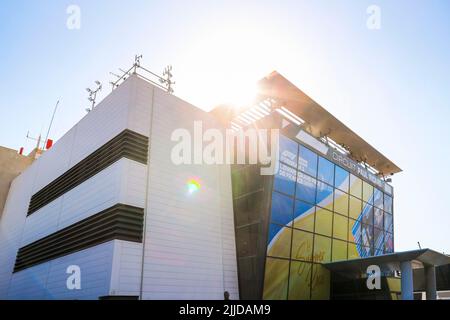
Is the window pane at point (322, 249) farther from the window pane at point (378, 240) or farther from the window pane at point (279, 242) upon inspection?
the window pane at point (378, 240)

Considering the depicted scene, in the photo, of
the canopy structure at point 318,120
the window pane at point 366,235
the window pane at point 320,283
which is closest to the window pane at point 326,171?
the canopy structure at point 318,120

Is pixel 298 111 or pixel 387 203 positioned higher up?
pixel 298 111

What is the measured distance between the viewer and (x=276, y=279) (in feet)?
66.0

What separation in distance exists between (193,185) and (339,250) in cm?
1207

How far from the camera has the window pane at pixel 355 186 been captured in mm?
27447

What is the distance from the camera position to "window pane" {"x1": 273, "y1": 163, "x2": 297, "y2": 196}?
21.1 m

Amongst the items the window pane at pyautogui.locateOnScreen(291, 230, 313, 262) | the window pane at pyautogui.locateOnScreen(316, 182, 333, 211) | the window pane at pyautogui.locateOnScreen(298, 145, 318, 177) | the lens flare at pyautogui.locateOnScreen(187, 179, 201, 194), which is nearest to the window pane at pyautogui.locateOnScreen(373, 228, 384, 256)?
the window pane at pyautogui.locateOnScreen(316, 182, 333, 211)

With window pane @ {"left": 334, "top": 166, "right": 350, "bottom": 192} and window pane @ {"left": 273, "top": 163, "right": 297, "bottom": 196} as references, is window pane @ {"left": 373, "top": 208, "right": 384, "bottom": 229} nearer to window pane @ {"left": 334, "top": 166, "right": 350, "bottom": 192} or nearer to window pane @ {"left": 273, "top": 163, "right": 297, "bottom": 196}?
window pane @ {"left": 334, "top": 166, "right": 350, "bottom": 192}

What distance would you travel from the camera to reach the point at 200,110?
75.9 feet

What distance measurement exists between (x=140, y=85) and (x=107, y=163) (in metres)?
4.72

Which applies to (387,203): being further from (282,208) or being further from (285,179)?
(282,208)

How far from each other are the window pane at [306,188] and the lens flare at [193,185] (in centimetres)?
627

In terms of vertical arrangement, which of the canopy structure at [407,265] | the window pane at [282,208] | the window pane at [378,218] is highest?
the window pane at [378,218]

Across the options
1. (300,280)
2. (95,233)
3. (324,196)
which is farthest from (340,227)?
(95,233)
